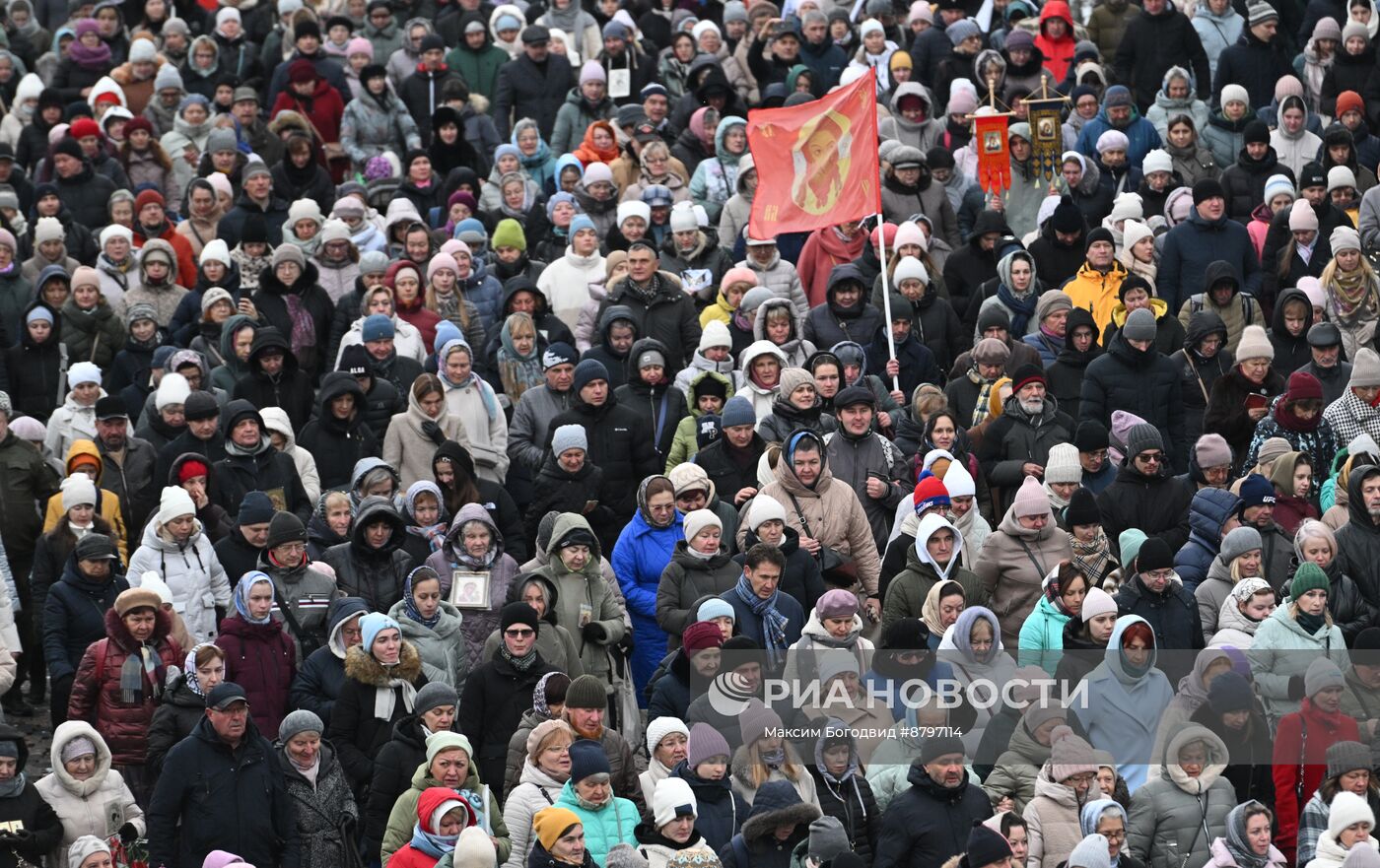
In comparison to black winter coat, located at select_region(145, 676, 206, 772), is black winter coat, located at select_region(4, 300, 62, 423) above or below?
below

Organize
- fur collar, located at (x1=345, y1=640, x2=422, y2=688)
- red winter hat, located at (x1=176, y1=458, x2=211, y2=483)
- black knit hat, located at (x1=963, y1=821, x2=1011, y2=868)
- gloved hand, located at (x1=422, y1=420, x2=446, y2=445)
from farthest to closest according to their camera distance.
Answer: gloved hand, located at (x1=422, y1=420, x2=446, y2=445), red winter hat, located at (x1=176, y1=458, x2=211, y2=483), fur collar, located at (x1=345, y1=640, x2=422, y2=688), black knit hat, located at (x1=963, y1=821, x2=1011, y2=868)

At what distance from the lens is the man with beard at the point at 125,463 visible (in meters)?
17.3

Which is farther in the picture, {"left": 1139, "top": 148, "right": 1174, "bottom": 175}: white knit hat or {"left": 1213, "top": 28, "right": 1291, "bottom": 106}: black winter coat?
{"left": 1213, "top": 28, "right": 1291, "bottom": 106}: black winter coat

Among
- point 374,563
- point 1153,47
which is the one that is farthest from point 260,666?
point 1153,47

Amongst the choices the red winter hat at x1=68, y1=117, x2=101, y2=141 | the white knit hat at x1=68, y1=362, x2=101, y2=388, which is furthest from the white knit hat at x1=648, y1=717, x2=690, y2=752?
the red winter hat at x1=68, y1=117, x2=101, y2=141

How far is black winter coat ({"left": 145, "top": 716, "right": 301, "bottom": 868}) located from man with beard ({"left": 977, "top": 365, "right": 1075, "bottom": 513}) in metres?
5.25

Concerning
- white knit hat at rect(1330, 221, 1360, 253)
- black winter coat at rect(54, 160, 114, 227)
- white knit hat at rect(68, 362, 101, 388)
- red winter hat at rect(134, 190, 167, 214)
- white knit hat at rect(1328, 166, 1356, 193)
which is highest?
white knit hat at rect(68, 362, 101, 388)

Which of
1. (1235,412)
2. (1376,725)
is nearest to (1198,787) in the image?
(1376,725)

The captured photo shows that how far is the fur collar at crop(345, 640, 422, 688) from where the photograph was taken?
14.2 m

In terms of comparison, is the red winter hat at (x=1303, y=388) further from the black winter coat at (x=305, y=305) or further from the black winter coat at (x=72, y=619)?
the black winter coat at (x=72, y=619)

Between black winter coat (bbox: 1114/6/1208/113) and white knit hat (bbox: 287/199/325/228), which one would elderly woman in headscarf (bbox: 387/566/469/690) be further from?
black winter coat (bbox: 1114/6/1208/113)

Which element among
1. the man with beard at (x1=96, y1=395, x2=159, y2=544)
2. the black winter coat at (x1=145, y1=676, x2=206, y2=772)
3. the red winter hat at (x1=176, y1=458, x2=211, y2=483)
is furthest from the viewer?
the man with beard at (x1=96, y1=395, x2=159, y2=544)

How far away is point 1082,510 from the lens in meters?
15.5

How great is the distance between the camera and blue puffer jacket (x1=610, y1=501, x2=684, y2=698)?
615 inches
